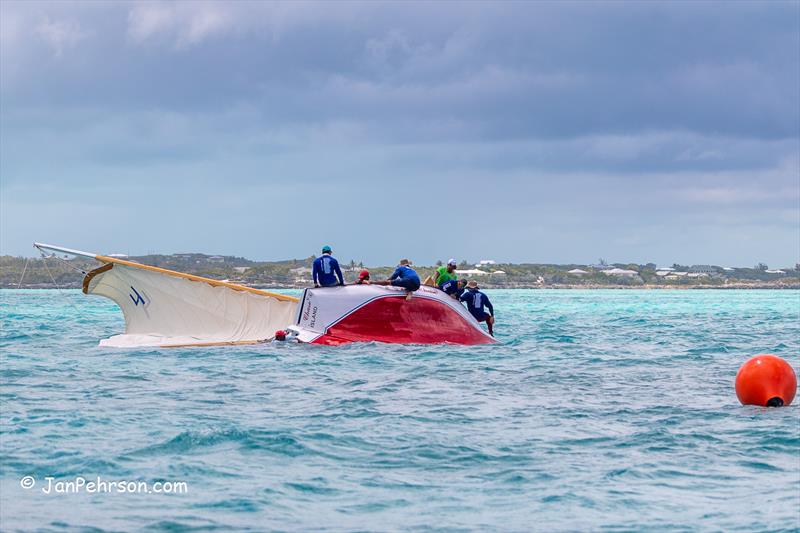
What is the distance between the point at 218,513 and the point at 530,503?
8.47ft

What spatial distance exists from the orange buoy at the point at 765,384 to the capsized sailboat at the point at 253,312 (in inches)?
365

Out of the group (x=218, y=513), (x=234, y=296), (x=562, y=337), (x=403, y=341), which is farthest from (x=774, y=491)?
(x=562, y=337)

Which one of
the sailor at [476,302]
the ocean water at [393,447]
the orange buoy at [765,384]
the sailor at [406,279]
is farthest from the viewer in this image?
the sailor at [476,302]

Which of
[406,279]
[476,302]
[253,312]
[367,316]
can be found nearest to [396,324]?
[367,316]

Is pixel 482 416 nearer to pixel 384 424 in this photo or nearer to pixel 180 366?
pixel 384 424

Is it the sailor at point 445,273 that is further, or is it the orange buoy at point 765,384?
the sailor at point 445,273

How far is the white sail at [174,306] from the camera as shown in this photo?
69.7 feet

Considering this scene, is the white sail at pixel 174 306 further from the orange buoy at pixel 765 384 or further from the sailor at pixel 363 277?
the orange buoy at pixel 765 384

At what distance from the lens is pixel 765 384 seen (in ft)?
40.2

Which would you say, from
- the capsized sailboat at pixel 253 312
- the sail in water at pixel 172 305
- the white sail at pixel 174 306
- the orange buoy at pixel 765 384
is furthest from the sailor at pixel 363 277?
the orange buoy at pixel 765 384

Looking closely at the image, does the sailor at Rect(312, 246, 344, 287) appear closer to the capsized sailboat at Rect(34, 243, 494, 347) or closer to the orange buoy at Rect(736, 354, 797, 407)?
the capsized sailboat at Rect(34, 243, 494, 347)

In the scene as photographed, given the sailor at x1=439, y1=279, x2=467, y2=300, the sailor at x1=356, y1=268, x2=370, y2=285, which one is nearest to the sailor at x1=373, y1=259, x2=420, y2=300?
the sailor at x1=356, y1=268, x2=370, y2=285

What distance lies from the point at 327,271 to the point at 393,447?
11.1 metres

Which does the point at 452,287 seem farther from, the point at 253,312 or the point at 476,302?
the point at 253,312
